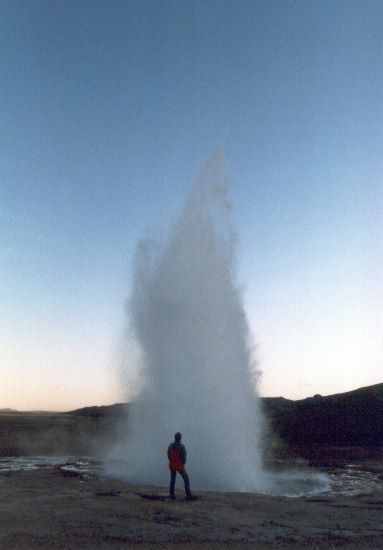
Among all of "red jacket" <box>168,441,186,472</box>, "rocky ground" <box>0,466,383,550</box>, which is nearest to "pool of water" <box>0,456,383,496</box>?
"rocky ground" <box>0,466,383,550</box>

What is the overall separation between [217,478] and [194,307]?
25.8 ft

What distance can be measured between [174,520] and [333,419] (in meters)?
58.7

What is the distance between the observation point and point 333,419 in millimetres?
64438

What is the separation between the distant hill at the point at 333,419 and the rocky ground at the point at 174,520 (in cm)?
4124

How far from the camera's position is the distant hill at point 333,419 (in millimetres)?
56031

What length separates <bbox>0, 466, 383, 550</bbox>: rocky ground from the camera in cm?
883

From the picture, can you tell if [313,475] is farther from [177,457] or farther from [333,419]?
[333,419]

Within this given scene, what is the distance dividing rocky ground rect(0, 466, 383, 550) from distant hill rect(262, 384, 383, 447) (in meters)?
41.2

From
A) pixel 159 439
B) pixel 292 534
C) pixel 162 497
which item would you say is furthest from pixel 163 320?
pixel 292 534

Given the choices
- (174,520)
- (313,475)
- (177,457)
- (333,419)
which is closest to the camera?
(174,520)

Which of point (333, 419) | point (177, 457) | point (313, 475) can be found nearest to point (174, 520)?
point (177, 457)

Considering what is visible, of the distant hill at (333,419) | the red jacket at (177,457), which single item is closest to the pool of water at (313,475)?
the red jacket at (177,457)

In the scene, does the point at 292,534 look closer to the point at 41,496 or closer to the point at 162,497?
the point at 162,497

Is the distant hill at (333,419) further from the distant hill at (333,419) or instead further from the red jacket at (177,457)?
the red jacket at (177,457)
